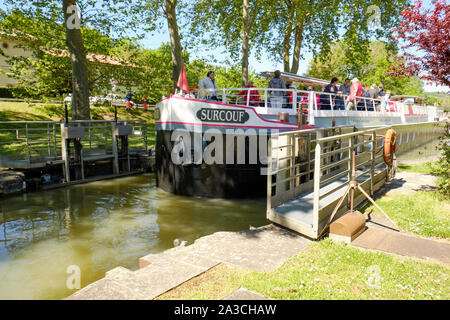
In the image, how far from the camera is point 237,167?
Answer: 1110 cm

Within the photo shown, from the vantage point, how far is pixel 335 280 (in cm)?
420

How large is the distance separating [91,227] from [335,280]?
21.7ft

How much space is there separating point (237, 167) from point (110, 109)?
27.6 meters

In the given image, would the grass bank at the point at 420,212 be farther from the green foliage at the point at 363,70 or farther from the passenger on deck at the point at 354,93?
the green foliage at the point at 363,70

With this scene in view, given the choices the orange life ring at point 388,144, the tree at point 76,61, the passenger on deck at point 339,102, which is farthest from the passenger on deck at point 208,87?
the tree at point 76,61

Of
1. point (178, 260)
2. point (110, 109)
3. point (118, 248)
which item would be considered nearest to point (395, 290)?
point (178, 260)

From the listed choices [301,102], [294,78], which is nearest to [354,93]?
[294,78]

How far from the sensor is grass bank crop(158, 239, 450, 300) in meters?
3.87

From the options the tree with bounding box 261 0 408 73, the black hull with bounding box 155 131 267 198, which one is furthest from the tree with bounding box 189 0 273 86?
the black hull with bounding box 155 131 267 198

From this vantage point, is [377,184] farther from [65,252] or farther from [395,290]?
[65,252]

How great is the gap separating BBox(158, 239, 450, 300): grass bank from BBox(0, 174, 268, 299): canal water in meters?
2.77

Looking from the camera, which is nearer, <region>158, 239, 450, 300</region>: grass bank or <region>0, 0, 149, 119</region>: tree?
<region>158, 239, 450, 300</region>: grass bank

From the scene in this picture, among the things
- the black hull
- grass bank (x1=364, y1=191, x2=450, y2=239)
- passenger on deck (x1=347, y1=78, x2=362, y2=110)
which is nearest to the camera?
grass bank (x1=364, y1=191, x2=450, y2=239)

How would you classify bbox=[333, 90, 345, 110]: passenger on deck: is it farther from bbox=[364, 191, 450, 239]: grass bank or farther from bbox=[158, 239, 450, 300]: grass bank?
bbox=[158, 239, 450, 300]: grass bank
